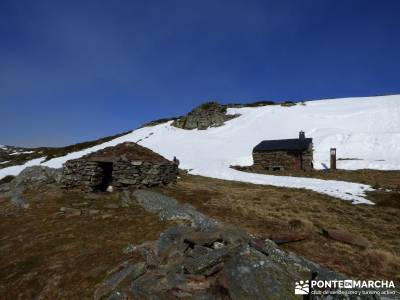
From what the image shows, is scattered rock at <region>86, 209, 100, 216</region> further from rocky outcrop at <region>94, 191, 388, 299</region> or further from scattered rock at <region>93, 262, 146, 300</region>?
scattered rock at <region>93, 262, 146, 300</region>

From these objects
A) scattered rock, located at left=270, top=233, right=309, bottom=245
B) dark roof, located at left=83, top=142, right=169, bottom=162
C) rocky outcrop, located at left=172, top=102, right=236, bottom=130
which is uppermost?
rocky outcrop, located at left=172, top=102, right=236, bottom=130

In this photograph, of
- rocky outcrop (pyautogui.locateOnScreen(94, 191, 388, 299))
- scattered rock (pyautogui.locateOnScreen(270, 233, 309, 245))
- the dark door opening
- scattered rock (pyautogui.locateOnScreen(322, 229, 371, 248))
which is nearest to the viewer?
rocky outcrop (pyautogui.locateOnScreen(94, 191, 388, 299))

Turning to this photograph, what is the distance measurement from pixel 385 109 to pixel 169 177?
52.5 m

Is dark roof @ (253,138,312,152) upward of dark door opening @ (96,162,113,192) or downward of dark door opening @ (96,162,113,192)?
upward

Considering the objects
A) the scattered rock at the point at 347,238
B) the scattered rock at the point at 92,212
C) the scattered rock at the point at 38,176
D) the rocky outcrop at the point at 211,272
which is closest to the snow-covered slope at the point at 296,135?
the scattered rock at the point at 347,238

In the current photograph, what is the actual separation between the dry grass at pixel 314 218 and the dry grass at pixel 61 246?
3933mm

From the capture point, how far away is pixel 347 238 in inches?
411

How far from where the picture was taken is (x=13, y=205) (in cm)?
1672

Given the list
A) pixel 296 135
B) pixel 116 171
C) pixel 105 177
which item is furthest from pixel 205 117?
pixel 116 171

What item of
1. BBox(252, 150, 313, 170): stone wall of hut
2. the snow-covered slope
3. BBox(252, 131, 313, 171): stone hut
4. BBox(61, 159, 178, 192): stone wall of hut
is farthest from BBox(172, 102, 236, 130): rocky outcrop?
BBox(61, 159, 178, 192): stone wall of hut

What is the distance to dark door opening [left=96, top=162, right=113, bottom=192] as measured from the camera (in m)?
20.5

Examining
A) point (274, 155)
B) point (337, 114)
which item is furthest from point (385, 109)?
point (274, 155)

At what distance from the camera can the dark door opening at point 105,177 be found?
2052cm

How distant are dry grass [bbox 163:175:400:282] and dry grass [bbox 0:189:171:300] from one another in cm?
393
